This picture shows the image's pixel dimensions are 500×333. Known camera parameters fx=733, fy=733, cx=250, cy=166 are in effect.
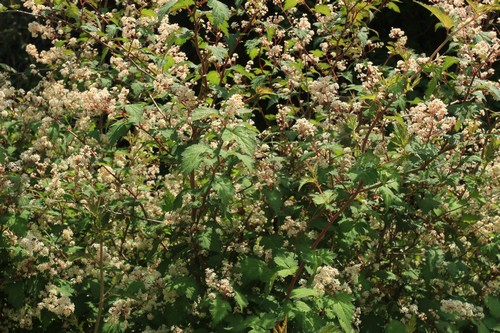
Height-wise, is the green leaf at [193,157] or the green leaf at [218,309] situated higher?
the green leaf at [193,157]

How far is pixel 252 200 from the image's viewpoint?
3.74m

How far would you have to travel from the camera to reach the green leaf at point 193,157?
9.84 ft

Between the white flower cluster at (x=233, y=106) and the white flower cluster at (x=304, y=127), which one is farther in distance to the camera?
the white flower cluster at (x=304, y=127)

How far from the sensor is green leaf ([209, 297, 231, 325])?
3.07m

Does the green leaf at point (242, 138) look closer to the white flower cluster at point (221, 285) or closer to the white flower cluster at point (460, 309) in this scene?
the white flower cluster at point (221, 285)

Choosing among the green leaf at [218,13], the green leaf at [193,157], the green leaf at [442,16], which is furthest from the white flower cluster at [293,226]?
the green leaf at [442,16]

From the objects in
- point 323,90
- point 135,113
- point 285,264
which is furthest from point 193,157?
point 323,90

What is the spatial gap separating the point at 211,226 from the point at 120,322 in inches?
24.5

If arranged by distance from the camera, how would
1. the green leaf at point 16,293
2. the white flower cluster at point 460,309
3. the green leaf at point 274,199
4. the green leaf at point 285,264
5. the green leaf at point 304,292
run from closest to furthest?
the green leaf at point 304,292
the green leaf at point 285,264
the green leaf at point 274,199
the white flower cluster at point 460,309
the green leaf at point 16,293

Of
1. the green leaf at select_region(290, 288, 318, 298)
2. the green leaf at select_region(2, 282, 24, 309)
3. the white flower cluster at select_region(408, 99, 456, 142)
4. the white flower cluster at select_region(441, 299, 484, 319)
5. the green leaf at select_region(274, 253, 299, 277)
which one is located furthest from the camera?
the green leaf at select_region(2, 282, 24, 309)

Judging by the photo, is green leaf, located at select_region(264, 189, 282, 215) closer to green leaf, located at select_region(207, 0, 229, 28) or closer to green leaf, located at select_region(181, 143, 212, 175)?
green leaf, located at select_region(181, 143, 212, 175)

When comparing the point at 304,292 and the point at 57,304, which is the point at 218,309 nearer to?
the point at 304,292

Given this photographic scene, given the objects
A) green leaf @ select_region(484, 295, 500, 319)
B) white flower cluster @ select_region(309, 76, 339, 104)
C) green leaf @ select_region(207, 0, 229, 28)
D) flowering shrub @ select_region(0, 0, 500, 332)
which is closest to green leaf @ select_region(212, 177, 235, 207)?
flowering shrub @ select_region(0, 0, 500, 332)

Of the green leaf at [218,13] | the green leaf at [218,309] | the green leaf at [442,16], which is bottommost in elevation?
the green leaf at [218,309]
